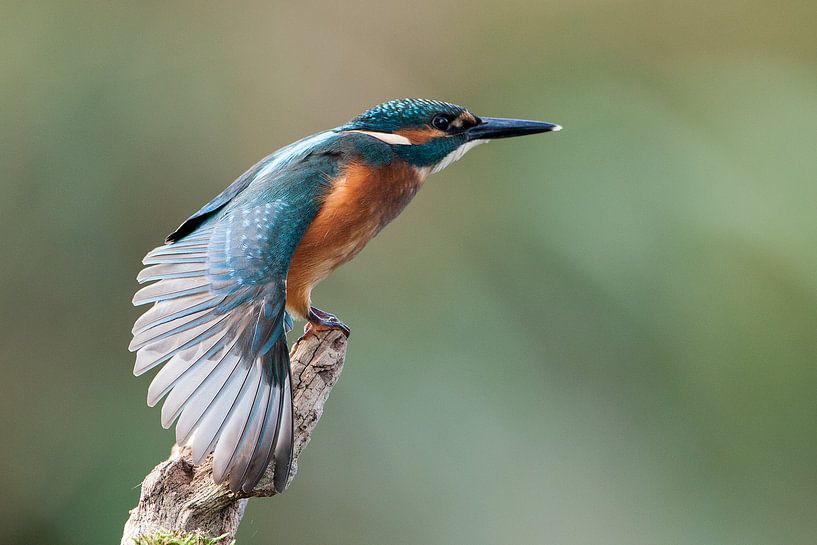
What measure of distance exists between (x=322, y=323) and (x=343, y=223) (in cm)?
25

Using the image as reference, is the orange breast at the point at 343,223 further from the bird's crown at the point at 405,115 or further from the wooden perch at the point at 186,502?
the wooden perch at the point at 186,502

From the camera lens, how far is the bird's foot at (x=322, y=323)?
7.67 ft

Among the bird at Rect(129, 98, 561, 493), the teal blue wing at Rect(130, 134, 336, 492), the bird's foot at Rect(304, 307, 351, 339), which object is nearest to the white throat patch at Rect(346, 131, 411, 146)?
the bird at Rect(129, 98, 561, 493)

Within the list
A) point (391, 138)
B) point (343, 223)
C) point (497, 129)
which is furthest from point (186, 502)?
point (497, 129)

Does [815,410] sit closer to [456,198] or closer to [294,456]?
[456,198]

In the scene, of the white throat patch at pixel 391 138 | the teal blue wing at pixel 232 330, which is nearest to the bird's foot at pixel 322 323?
the teal blue wing at pixel 232 330

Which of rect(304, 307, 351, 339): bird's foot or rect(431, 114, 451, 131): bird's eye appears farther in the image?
rect(431, 114, 451, 131): bird's eye

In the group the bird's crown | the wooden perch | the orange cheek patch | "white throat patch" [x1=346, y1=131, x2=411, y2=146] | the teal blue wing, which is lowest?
the wooden perch

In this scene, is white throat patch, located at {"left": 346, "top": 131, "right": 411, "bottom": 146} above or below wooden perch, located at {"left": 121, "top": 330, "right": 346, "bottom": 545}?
above

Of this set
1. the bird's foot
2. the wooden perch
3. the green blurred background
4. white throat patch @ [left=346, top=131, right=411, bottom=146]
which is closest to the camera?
the wooden perch

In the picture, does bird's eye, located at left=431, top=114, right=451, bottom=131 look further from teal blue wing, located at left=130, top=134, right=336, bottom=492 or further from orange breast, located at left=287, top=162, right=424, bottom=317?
teal blue wing, located at left=130, top=134, right=336, bottom=492

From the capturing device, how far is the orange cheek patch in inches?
100

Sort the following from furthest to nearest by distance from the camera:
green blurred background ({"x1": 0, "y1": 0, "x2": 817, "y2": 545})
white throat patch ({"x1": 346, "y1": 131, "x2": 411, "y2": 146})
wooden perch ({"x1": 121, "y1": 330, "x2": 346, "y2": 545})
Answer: green blurred background ({"x1": 0, "y1": 0, "x2": 817, "y2": 545})
white throat patch ({"x1": 346, "y1": 131, "x2": 411, "y2": 146})
wooden perch ({"x1": 121, "y1": 330, "x2": 346, "y2": 545})

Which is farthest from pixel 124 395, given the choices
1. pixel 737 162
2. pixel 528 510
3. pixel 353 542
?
pixel 737 162
